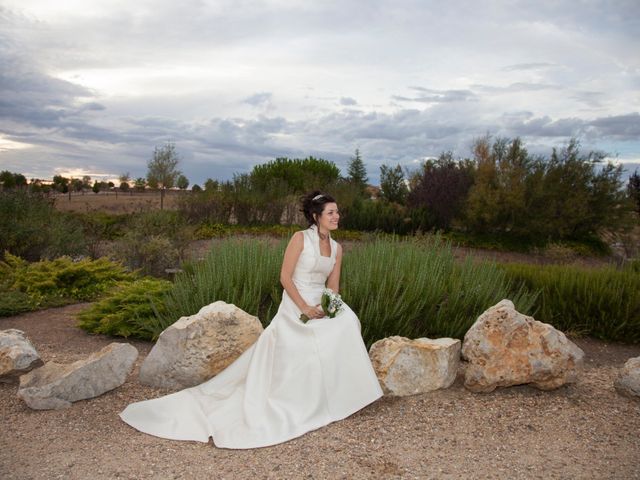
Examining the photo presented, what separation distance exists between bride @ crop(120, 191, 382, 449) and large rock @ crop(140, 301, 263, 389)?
0.17m

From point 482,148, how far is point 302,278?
73.2 feet

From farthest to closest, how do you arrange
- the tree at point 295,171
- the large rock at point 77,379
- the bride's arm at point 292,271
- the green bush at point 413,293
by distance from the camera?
the tree at point 295,171
the green bush at point 413,293
the bride's arm at point 292,271
the large rock at point 77,379

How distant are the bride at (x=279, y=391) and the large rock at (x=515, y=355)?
0.95 metres

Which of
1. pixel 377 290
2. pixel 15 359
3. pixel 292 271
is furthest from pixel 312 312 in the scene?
pixel 15 359

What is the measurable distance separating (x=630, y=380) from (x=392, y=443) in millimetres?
2373

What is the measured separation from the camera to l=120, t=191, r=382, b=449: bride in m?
4.59

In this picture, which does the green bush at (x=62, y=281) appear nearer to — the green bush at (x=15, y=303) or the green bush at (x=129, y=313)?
the green bush at (x=15, y=303)

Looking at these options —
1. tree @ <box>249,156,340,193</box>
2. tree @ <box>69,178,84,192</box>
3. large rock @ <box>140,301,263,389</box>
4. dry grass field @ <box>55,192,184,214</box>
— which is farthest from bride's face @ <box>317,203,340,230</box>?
tree @ <box>69,178,84,192</box>

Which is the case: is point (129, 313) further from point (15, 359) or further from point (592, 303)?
point (592, 303)

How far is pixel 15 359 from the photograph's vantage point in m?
5.50

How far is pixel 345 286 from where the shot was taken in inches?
259

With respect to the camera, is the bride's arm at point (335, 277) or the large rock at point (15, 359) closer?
the large rock at point (15, 359)

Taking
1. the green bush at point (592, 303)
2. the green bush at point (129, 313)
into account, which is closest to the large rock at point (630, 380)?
the green bush at point (592, 303)

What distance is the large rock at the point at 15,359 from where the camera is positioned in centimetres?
551
